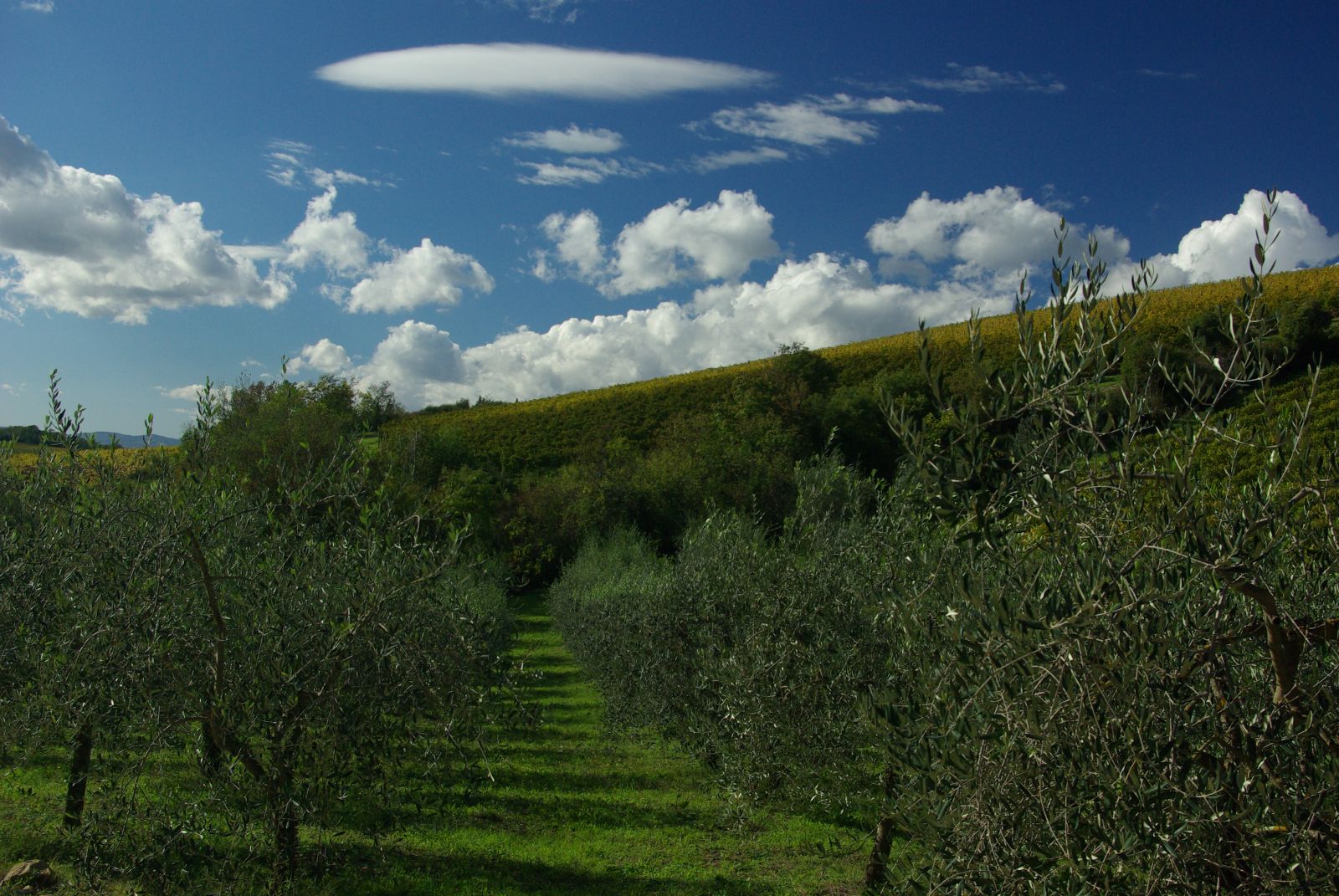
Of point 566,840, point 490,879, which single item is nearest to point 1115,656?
point 490,879

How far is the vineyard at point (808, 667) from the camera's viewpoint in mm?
3504

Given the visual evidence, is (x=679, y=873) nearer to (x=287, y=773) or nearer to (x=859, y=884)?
(x=859, y=884)

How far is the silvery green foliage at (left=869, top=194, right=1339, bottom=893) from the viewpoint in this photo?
3334 mm

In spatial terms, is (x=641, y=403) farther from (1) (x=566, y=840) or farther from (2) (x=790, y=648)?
(2) (x=790, y=648)

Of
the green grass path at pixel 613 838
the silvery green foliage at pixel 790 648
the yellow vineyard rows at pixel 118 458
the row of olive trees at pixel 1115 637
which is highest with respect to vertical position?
the yellow vineyard rows at pixel 118 458

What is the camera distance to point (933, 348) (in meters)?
3.88

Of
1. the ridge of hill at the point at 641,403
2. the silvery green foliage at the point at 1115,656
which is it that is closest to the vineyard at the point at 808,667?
the silvery green foliage at the point at 1115,656

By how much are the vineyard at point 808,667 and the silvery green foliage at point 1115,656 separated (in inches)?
0.9

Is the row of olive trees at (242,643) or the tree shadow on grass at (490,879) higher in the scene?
the row of olive trees at (242,643)

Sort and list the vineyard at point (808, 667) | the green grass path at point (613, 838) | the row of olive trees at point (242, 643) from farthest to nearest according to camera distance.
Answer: the green grass path at point (613, 838) < the row of olive trees at point (242, 643) < the vineyard at point (808, 667)

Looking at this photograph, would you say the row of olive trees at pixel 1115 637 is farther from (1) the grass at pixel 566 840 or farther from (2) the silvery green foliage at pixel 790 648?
(1) the grass at pixel 566 840

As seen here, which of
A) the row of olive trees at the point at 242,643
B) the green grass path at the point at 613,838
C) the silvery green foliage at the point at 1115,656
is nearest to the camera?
the silvery green foliage at the point at 1115,656

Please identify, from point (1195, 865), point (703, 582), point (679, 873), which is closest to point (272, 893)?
point (679, 873)

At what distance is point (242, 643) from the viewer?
23.4 ft
